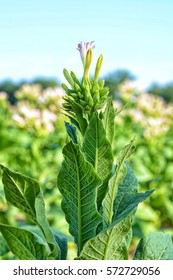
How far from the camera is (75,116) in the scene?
0.73 meters

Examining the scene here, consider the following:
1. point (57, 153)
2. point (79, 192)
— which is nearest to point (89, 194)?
point (79, 192)

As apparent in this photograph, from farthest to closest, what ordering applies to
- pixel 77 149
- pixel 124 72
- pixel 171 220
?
1. pixel 124 72
2. pixel 171 220
3. pixel 77 149

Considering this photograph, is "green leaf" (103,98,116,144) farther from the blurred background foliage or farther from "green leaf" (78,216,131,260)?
the blurred background foliage

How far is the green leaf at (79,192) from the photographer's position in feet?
2.17

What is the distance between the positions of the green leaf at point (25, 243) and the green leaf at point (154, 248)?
0.14 meters

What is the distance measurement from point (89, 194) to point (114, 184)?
0.04 m

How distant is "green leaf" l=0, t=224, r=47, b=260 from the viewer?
0.70 m

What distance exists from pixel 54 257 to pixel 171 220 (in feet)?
18.8

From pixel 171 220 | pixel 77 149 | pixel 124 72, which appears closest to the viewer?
pixel 77 149

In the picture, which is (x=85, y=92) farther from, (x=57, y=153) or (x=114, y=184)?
(x=57, y=153)

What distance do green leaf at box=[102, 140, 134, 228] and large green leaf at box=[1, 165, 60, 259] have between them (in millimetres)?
78

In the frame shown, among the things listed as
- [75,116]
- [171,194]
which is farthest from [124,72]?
[75,116]
